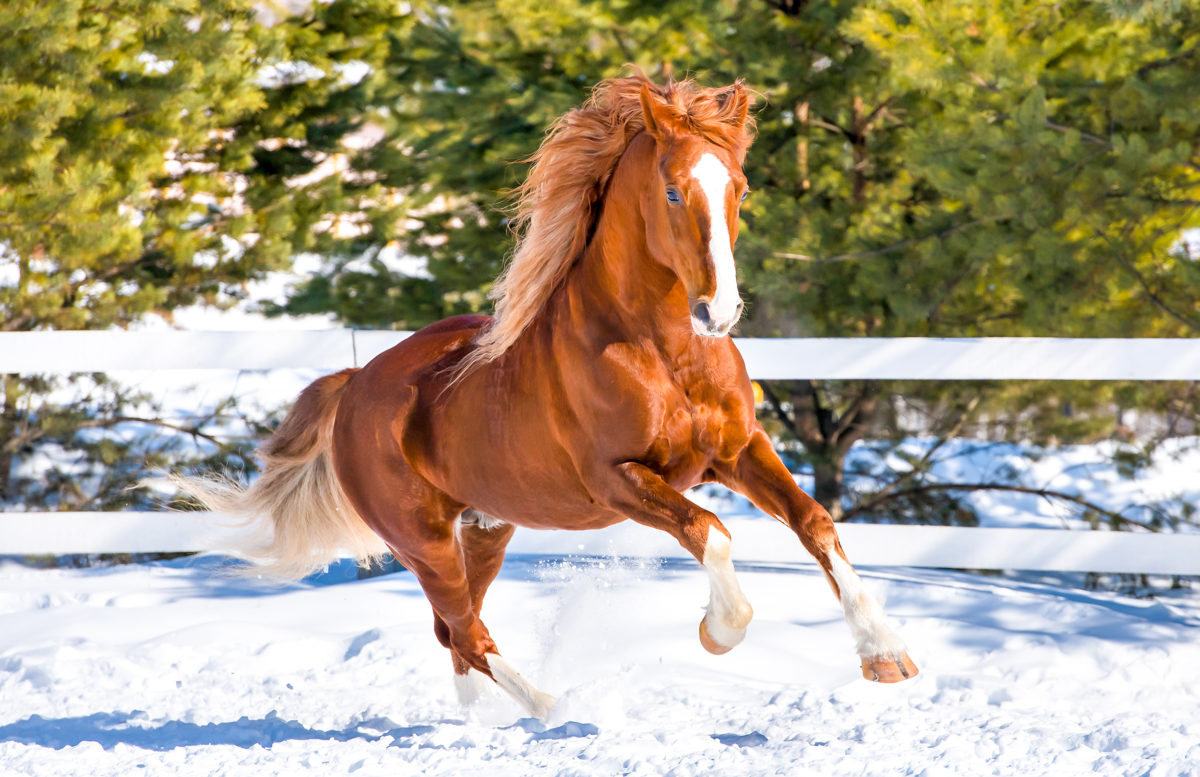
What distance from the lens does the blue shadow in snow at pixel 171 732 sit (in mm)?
3182

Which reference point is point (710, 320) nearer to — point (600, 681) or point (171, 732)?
point (600, 681)

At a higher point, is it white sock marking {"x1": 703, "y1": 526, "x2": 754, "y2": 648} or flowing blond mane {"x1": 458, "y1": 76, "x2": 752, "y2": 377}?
flowing blond mane {"x1": 458, "y1": 76, "x2": 752, "y2": 377}

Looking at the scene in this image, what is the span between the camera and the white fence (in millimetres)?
4414

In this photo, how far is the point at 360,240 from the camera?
8.20m

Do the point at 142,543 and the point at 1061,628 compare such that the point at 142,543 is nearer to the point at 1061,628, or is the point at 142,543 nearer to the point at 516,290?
the point at 516,290

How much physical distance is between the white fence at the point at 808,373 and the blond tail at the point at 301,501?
30.1 inches

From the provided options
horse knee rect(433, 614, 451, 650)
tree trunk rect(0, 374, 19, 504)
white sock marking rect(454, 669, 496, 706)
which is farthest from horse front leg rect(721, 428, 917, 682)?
tree trunk rect(0, 374, 19, 504)

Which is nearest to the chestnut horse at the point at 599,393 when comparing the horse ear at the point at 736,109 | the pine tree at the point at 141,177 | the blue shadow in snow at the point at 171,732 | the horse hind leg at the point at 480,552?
the horse ear at the point at 736,109

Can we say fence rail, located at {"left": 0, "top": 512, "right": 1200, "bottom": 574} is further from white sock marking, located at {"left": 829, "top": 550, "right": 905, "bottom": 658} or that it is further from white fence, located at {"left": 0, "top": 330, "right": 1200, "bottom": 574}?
white sock marking, located at {"left": 829, "top": 550, "right": 905, "bottom": 658}

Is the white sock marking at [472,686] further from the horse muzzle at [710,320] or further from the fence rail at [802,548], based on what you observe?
the horse muzzle at [710,320]

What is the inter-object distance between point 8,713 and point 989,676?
3.20m

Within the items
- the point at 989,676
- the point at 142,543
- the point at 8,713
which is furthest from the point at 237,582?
the point at 989,676

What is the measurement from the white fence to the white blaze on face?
233 cm

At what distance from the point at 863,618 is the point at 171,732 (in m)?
2.14
